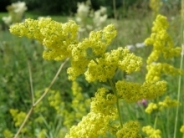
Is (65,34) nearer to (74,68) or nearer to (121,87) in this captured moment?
(74,68)

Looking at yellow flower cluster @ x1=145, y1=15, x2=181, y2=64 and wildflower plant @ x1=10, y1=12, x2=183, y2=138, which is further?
yellow flower cluster @ x1=145, y1=15, x2=181, y2=64

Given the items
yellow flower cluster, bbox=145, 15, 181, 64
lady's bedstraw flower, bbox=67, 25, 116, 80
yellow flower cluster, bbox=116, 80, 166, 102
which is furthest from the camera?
yellow flower cluster, bbox=145, 15, 181, 64

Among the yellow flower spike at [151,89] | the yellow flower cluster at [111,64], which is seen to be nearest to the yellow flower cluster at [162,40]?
the yellow flower spike at [151,89]

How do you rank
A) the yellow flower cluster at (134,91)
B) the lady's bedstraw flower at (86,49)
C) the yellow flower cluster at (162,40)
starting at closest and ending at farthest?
the lady's bedstraw flower at (86,49) → the yellow flower cluster at (134,91) → the yellow flower cluster at (162,40)

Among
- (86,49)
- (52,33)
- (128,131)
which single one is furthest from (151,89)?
(52,33)

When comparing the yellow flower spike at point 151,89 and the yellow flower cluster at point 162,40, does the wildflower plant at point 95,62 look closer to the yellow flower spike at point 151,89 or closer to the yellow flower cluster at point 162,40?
the yellow flower spike at point 151,89

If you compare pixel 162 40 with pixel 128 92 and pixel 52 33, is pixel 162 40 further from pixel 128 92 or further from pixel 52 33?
pixel 52 33

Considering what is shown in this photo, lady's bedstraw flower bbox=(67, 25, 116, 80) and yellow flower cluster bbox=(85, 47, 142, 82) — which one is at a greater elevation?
lady's bedstraw flower bbox=(67, 25, 116, 80)

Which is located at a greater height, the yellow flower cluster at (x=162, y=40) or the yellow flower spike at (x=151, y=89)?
the yellow flower spike at (x=151, y=89)

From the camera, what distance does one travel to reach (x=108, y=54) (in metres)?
1.66

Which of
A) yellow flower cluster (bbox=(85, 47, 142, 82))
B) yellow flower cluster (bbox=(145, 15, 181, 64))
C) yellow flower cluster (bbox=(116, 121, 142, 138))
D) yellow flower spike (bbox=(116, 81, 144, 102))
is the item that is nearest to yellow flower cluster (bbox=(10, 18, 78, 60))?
yellow flower cluster (bbox=(85, 47, 142, 82))

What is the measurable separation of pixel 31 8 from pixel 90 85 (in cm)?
2778

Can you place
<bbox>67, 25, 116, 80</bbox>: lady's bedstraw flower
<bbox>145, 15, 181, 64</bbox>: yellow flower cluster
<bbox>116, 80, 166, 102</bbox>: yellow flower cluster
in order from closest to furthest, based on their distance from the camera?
<bbox>67, 25, 116, 80</bbox>: lady's bedstraw flower
<bbox>116, 80, 166, 102</bbox>: yellow flower cluster
<bbox>145, 15, 181, 64</bbox>: yellow flower cluster

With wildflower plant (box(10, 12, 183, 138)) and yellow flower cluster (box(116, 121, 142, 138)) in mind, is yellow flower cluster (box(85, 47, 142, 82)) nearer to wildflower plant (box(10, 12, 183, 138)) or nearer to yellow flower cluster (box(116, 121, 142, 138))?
wildflower plant (box(10, 12, 183, 138))
